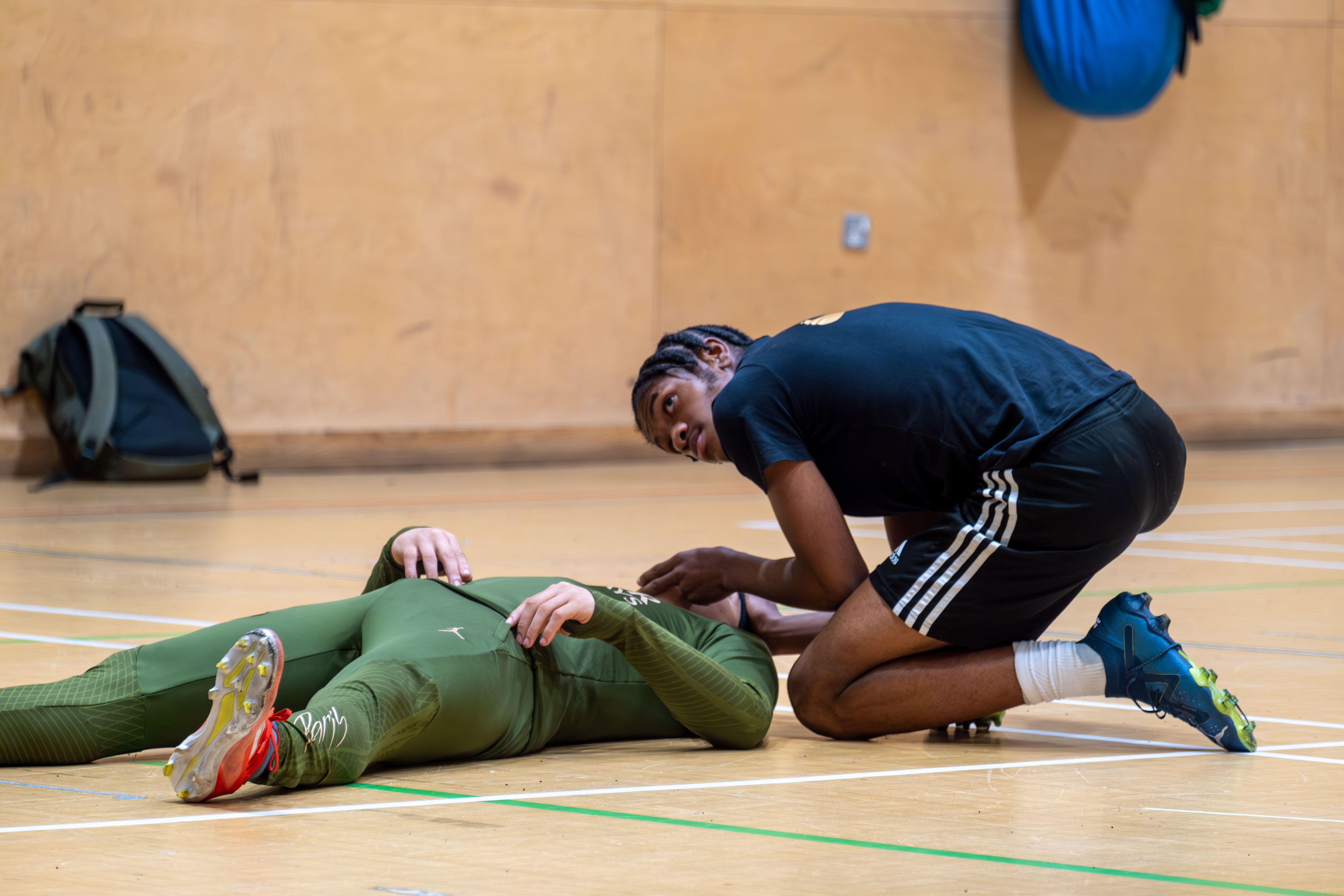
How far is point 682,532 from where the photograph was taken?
495 centimetres

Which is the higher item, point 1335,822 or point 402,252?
point 402,252

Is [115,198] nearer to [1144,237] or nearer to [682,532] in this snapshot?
[682,532]

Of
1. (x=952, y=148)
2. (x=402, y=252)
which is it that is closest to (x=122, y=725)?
(x=402, y=252)

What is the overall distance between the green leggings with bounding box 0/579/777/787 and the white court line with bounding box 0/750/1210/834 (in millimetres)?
60

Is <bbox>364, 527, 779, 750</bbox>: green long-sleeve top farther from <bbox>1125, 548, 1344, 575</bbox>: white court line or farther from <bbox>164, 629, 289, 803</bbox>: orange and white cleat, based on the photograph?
<bbox>1125, 548, 1344, 575</bbox>: white court line

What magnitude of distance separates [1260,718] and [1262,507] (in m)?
3.39

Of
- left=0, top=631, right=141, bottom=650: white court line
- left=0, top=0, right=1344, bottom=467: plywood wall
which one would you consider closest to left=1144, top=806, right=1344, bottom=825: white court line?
left=0, top=631, right=141, bottom=650: white court line

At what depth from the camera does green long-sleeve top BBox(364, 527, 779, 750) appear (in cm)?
212

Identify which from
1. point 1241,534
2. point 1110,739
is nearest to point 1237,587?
point 1241,534

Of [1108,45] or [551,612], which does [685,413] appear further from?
[1108,45]

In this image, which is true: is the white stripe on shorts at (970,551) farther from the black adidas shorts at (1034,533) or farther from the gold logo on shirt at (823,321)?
the gold logo on shirt at (823,321)

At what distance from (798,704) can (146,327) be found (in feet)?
15.0

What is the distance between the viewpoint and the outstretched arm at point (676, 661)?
81.4 inches

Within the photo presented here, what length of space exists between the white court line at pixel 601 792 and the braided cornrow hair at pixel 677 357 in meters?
0.70
